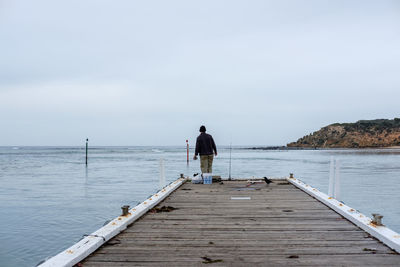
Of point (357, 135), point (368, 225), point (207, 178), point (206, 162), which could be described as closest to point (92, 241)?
point (368, 225)

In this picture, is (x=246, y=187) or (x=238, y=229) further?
(x=246, y=187)

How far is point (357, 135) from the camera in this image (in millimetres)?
106125

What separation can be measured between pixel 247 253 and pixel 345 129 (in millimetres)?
117898

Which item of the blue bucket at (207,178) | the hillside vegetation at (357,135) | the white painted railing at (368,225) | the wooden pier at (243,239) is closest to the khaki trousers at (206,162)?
the blue bucket at (207,178)

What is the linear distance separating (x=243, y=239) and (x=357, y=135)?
11213 cm

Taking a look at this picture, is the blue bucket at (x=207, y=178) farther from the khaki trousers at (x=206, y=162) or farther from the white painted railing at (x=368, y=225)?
the white painted railing at (x=368, y=225)

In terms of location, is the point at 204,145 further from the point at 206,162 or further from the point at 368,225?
the point at 368,225

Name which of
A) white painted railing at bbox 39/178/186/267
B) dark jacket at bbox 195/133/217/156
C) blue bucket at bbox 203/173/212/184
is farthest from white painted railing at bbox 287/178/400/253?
dark jacket at bbox 195/133/217/156

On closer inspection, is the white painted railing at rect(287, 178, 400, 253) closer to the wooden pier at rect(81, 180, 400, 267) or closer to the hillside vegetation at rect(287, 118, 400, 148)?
the wooden pier at rect(81, 180, 400, 267)

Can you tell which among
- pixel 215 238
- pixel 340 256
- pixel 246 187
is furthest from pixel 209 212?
pixel 246 187

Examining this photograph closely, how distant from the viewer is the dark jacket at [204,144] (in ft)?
38.1

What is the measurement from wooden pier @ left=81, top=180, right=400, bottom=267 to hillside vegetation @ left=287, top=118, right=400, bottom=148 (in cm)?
9849

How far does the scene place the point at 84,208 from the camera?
10.8 metres

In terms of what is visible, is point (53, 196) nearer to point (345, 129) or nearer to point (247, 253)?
point (247, 253)
